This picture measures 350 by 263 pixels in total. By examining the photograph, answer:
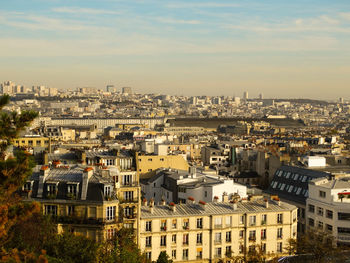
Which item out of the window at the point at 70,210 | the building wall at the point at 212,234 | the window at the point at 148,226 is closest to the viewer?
the window at the point at 70,210

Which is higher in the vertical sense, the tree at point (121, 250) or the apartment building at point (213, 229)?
the tree at point (121, 250)

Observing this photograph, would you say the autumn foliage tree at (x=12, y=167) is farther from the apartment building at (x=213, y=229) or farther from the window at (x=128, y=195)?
the apartment building at (x=213, y=229)

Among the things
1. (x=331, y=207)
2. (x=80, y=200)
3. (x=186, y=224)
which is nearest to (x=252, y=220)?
(x=186, y=224)

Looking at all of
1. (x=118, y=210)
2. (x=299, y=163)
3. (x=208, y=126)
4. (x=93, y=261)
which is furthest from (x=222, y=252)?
(x=208, y=126)

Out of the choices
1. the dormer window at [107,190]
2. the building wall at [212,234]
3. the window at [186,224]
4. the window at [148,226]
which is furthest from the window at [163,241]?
the dormer window at [107,190]

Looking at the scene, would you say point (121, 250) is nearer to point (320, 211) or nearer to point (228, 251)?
point (228, 251)

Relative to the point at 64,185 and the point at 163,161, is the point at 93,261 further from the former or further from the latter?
the point at 163,161
